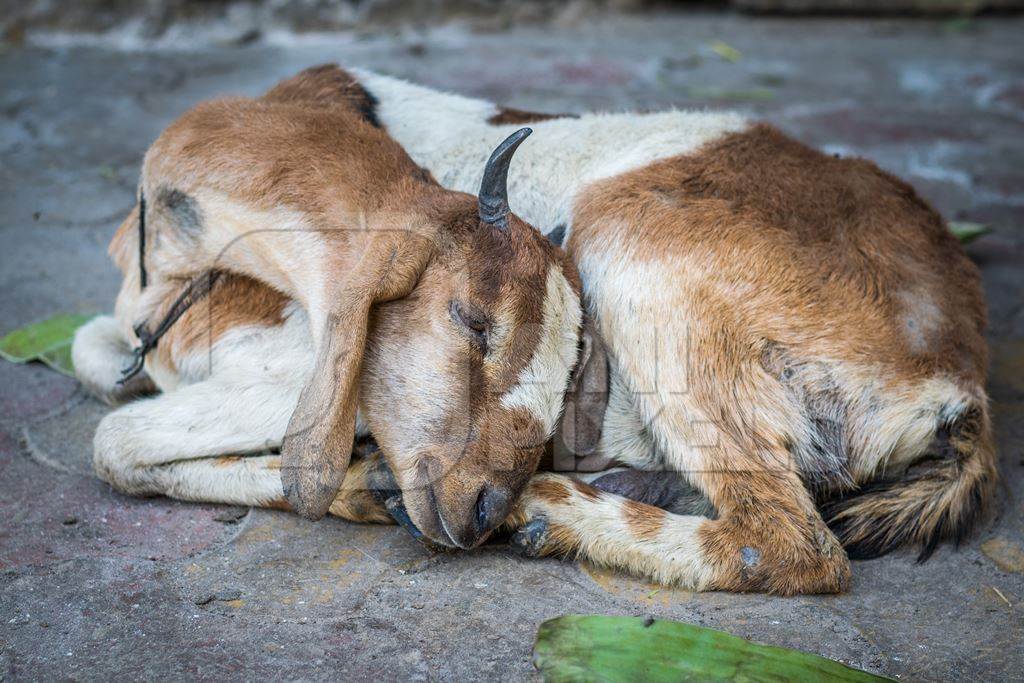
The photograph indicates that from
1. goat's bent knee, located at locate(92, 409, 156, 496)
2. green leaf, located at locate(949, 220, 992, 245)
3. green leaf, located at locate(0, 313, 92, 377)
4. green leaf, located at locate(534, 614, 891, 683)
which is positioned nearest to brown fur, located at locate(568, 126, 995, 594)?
green leaf, located at locate(534, 614, 891, 683)

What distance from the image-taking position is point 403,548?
273cm

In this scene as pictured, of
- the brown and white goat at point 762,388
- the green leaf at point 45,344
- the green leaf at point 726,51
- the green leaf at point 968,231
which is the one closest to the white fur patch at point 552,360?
the brown and white goat at point 762,388

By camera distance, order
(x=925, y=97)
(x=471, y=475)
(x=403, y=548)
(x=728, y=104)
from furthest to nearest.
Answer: (x=925, y=97)
(x=728, y=104)
(x=403, y=548)
(x=471, y=475)

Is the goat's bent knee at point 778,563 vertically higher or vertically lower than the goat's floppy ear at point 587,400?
lower

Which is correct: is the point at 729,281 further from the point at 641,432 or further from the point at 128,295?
the point at 128,295

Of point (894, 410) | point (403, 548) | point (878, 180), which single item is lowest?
point (403, 548)

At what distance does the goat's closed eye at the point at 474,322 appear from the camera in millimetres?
2617

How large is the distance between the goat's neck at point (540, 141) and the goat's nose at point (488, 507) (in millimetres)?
955

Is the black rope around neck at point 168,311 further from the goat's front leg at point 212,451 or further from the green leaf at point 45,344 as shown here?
the green leaf at point 45,344

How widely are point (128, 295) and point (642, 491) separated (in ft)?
5.52

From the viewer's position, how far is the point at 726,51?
281 inches

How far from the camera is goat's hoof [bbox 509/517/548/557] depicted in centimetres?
271

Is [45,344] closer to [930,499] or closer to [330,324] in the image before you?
[330,324]

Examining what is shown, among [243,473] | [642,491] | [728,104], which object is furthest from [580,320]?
[728,104]
